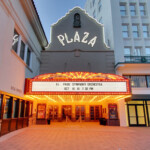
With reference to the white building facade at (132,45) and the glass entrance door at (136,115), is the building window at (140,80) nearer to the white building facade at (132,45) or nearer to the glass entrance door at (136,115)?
the white building facade at (132,45)

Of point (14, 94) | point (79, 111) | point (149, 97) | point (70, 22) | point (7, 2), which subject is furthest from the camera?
point (79, 111)

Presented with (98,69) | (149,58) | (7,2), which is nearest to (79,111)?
(98,69)

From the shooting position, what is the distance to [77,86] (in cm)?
1161

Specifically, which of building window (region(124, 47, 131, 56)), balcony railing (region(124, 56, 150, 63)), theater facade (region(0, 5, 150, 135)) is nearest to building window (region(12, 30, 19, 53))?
theater facade (region(0, 5, 150, 135))

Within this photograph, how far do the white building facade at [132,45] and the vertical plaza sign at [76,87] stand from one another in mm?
4533

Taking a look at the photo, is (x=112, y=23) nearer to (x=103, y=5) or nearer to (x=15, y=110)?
(x=103, y=5)

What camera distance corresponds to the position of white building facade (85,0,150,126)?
1579 cm

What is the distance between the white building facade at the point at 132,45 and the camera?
1579 centimetres

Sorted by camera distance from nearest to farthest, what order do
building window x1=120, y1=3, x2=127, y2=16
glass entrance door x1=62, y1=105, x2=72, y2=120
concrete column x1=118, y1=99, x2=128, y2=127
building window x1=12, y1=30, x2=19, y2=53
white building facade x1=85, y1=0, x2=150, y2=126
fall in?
1. building window x1=12, y1=30, x2=19, y2=53
2. concrete column x1=118, y1=99, x2=128, y2=127
3. white building facade x1=85, y1=0, x2=150, y2=126
4. building window x1=120, y1=3, x2=127, y2=16
5. glass entrance door x1=62, y1=105, x2=72, y2=120

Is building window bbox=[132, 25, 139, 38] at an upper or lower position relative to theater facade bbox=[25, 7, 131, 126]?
upper

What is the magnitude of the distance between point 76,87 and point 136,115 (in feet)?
27.9

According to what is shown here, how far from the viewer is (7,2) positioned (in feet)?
30.4

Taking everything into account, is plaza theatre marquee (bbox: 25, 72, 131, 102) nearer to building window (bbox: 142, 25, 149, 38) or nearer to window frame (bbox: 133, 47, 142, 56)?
window frame (bbox: 133, 47, 142, 56)

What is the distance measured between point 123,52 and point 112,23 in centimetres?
389
